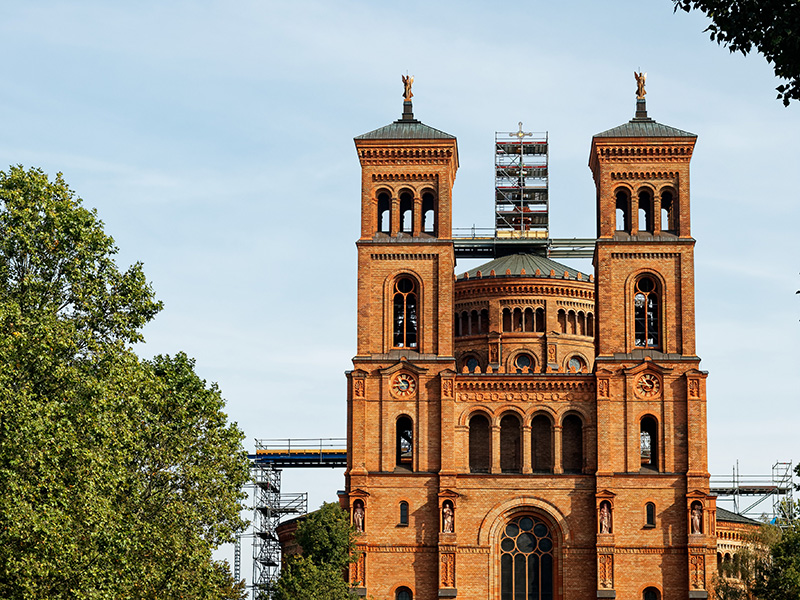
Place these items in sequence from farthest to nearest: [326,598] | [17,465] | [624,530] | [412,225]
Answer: [412,225] → [624,530] → [326,598] → [17,465]

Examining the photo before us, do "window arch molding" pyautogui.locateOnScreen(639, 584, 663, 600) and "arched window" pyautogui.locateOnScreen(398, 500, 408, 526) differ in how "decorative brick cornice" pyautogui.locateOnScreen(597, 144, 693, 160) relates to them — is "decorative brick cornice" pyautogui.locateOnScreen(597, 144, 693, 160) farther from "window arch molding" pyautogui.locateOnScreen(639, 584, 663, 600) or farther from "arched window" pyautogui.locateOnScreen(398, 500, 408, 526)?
"window arch molding" pyautogui.locateOnScreen(639, 584, 663, 600)

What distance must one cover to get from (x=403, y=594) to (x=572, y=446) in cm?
1124

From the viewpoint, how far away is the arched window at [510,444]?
234 feet

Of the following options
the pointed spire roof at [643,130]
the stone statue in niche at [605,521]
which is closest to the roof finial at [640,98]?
the pointed spire roof at [643,130]

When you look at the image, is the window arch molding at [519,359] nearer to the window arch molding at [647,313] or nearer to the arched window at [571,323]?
the arched window at [571,323]

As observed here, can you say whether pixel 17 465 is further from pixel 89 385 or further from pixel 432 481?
pixel 432 481

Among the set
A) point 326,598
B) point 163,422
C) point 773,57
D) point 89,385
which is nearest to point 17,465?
point 89,385

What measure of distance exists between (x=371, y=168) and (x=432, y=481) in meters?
16.7

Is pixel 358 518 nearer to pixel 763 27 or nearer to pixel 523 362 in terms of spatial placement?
pixel 523 362

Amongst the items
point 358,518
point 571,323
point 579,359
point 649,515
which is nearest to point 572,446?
point 649,515

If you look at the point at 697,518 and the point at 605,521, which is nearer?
the point at 697,518

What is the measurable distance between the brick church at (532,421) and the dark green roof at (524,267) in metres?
14.1

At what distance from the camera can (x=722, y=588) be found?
65875 mm

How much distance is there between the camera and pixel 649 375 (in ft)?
229
